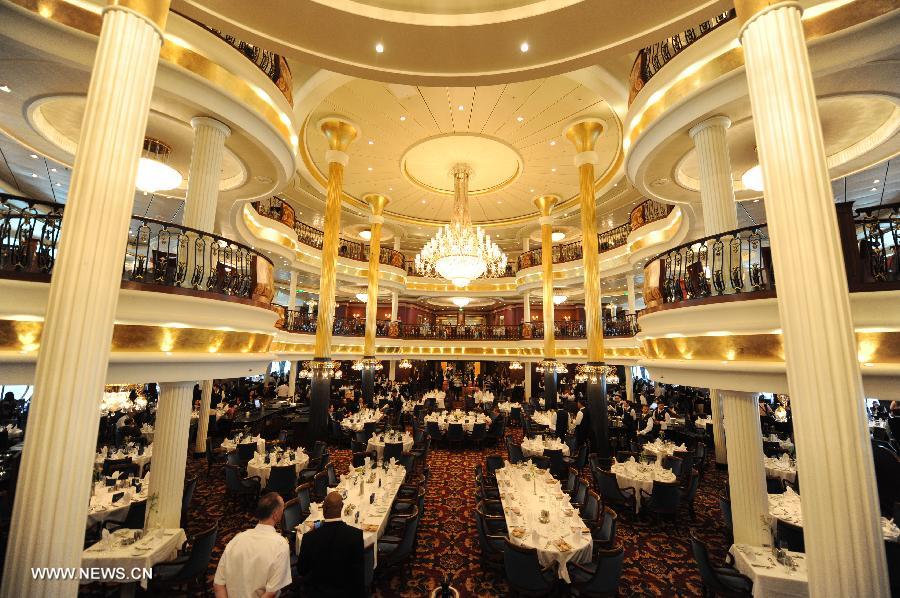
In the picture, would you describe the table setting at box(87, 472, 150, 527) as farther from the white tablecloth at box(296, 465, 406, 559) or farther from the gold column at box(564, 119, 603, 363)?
the gold column at box(564, 119, 603, 363)

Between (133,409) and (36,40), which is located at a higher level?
(36,40)

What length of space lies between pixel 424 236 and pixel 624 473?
15.9 m

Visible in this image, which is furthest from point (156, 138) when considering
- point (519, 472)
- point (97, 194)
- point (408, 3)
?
point (519, 472)

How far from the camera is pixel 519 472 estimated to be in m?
6.66

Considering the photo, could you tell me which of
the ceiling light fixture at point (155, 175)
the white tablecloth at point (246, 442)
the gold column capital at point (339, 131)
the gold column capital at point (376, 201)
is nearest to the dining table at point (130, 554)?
the white tablecloth at point (246, 442)

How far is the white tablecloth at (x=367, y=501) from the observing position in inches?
188

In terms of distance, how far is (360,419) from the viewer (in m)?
12.1

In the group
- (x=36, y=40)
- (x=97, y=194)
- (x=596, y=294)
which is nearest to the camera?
(x=97, y=194)

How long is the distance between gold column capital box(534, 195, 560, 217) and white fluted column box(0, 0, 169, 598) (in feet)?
45.3

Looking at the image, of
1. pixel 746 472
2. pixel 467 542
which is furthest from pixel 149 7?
pixel 746 472

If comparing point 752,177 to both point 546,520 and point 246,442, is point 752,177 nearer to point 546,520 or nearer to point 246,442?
point 546,520

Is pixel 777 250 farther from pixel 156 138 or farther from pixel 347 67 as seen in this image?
pixel 156 138

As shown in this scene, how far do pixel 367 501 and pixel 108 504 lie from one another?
3.58 metres

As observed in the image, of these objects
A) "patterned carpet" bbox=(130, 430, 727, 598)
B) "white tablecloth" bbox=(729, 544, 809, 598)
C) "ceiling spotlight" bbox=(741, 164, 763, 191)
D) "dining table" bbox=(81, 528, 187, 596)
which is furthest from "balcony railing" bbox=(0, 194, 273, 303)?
"ceiling spotlight" bbox=(741, 164, 763, 191)
